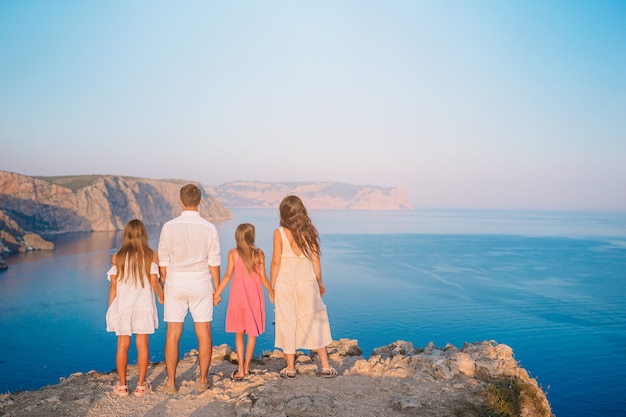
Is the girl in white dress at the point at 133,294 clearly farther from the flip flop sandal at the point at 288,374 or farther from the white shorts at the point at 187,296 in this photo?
the flip flop sandal at the point at 288,374

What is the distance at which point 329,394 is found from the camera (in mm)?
5992

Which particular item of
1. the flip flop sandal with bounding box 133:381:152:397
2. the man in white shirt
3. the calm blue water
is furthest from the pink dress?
the calm blue water

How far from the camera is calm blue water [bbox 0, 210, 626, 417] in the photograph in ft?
81.8

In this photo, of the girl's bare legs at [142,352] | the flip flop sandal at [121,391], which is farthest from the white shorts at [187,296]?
the flip flop sandal at [121,391]

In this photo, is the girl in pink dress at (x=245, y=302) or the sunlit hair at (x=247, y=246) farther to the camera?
the girl in pink dress at (x=245, y=302)

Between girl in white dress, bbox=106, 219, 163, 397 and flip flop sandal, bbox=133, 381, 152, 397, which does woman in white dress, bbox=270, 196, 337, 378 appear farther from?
flip flop sandal, bbox=133, 381, 152, 397

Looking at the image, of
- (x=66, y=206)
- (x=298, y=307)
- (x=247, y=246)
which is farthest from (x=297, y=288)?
(x=66, y=206)

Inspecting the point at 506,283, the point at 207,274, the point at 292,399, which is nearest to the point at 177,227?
the point at 207,274

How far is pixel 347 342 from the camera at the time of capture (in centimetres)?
1032

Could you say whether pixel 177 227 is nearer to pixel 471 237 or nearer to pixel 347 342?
pixel 347 342

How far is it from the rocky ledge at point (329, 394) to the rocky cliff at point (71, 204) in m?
79.6

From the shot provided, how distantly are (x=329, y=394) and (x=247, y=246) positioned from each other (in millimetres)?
2162

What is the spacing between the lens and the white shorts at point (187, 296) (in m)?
5.61

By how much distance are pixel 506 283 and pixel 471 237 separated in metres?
48.8
